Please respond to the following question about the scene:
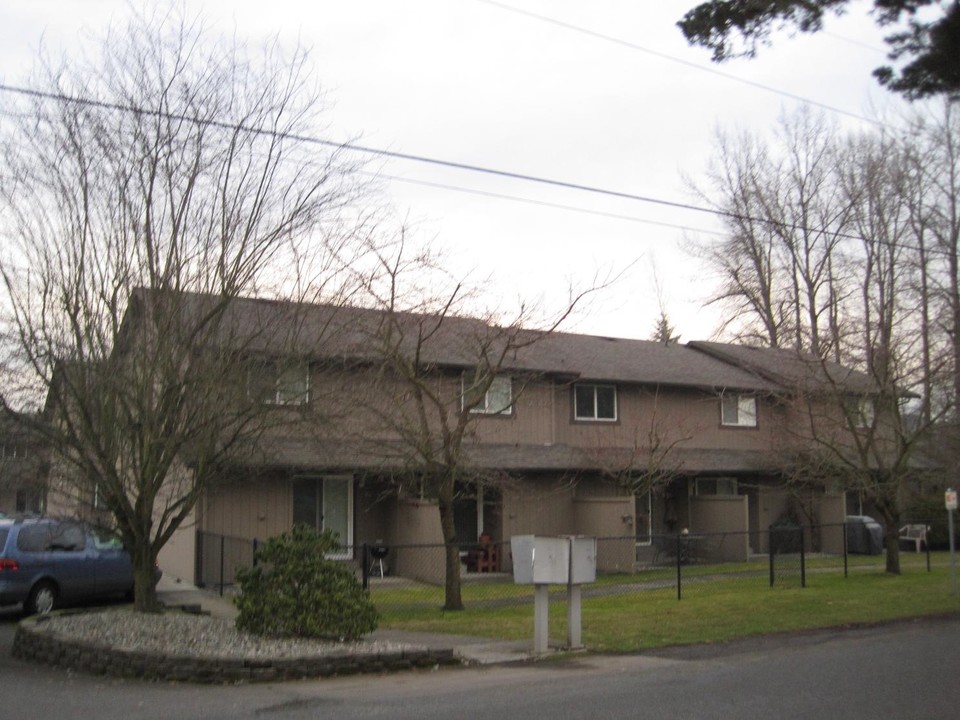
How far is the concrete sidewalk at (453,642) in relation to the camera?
1295 centimetres

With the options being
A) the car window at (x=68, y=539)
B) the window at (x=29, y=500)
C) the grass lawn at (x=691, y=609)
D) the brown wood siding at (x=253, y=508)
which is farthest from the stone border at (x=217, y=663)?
the brown wood siding at (x=253, y=508)

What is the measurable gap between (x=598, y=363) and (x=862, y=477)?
823cm

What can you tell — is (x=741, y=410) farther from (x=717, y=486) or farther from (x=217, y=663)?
(x=217, y=663)

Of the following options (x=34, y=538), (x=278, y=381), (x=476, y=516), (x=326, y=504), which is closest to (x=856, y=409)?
(x=476, y=516)

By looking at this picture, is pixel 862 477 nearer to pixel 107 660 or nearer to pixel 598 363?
pixel 598 363

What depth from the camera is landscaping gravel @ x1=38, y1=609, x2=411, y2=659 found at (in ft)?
39.1

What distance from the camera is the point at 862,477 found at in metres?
22.6

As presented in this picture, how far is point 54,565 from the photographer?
57.1 ft

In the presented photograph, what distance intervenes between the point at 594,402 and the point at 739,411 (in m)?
5.31

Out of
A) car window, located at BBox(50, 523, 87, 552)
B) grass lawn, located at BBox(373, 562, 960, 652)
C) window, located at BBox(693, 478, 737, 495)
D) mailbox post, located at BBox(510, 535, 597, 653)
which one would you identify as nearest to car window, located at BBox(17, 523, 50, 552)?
car window, located at BBox(50, 523, 87, 552)

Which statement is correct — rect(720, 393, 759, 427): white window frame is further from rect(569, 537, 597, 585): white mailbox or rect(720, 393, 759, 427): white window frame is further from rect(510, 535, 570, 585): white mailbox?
rect(510, 535, 570, 585): white mailbox

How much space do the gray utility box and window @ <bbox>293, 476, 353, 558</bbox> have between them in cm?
1047

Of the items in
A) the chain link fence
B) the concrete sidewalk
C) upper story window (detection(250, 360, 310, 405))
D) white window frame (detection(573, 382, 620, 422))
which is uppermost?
white window frame (detection(573, 382, 620, 422))

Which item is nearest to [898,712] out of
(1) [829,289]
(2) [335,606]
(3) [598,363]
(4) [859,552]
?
(2) [335,606]
